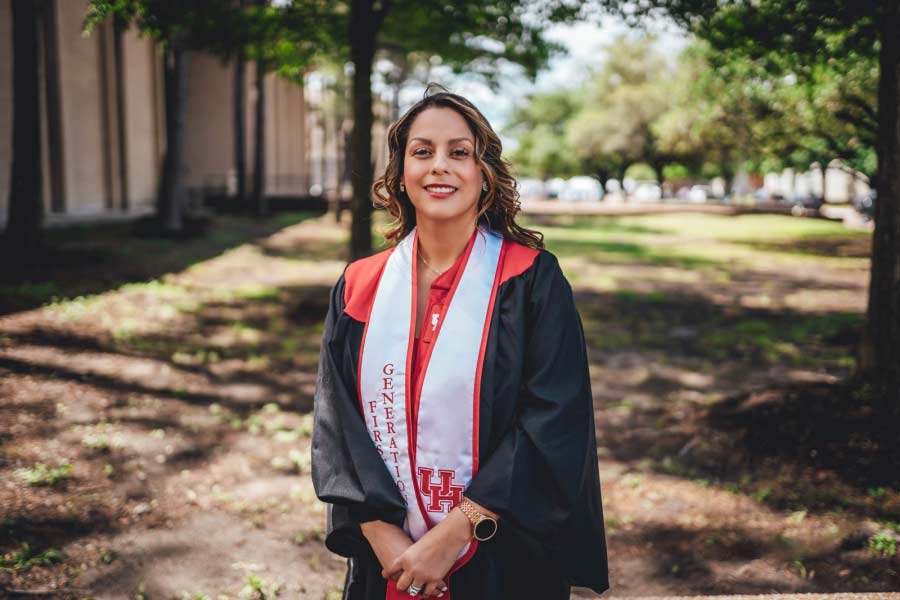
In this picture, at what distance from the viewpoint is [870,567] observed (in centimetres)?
376

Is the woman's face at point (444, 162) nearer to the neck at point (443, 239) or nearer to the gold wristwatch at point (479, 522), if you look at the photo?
the neck at point (443, 239)

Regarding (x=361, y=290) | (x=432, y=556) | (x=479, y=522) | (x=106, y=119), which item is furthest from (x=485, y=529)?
(x=106, y=119)

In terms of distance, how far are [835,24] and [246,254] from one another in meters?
13.2

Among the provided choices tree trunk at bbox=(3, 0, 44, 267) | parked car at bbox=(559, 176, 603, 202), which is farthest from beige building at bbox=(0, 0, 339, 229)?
parked car at bbox=(559, 176, 603, 202)

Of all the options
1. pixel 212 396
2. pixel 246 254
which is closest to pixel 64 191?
pixel 246 254

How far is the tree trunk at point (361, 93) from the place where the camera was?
29.6 feet

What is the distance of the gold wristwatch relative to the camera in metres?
1.92

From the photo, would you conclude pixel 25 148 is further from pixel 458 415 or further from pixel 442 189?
pixel 458 415

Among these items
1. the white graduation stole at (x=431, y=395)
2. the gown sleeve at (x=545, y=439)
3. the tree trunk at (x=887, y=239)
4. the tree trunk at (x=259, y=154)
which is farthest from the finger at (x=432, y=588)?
the tree trunk at (x=259, y=154)

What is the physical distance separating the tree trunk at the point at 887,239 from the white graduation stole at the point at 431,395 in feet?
13.6

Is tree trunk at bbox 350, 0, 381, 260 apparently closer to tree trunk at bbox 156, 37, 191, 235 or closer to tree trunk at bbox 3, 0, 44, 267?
tree trunk at bbox 3, 0, 44, 267

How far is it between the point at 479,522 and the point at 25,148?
1139 centimetres

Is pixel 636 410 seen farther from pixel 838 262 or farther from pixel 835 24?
pixel 838 262

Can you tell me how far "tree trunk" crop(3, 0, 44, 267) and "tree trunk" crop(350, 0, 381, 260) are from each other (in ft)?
16.8
